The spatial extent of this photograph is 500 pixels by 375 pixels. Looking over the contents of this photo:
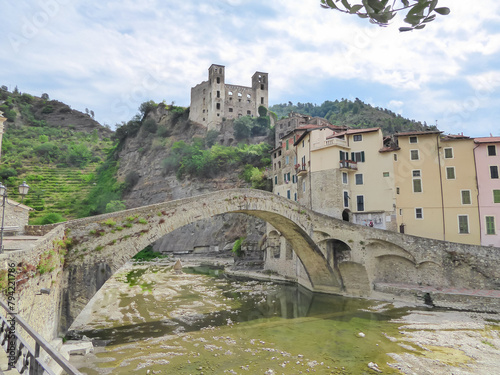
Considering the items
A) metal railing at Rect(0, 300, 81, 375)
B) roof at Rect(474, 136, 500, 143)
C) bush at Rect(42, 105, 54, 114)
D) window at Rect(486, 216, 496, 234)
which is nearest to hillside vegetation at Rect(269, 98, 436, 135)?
roof at Rect(474, 136, 500, 143)

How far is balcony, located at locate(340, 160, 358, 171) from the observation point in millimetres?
24859

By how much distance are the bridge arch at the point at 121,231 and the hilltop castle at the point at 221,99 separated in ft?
151

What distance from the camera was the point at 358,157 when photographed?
25.7 metres

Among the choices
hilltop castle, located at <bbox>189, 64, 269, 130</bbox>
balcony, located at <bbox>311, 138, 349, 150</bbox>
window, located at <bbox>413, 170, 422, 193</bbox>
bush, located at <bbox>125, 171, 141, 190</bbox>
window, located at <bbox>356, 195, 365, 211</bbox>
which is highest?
hilltop castle, located at <bbox>189, 64, 269, 130</bbox>

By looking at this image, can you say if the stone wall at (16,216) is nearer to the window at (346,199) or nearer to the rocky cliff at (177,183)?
the window at (346,199)

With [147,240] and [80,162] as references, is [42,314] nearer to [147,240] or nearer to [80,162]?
[147,240]

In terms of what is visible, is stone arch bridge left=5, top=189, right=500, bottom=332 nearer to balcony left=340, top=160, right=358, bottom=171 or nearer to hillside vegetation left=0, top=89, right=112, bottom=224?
balcony left=340, top=160, right=358, bottom=171

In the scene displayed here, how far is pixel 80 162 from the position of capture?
7119 centimetres

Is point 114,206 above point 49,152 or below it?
below

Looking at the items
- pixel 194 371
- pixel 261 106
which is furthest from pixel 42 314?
pixel 261 106

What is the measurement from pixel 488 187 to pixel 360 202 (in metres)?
8.76

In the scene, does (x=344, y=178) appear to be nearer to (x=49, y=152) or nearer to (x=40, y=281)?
(x=40, y=281)

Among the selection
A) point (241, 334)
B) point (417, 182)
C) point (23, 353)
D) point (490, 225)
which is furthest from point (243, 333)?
point (490, 225)

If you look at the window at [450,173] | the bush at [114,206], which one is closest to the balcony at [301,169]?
the window at [450,173]
